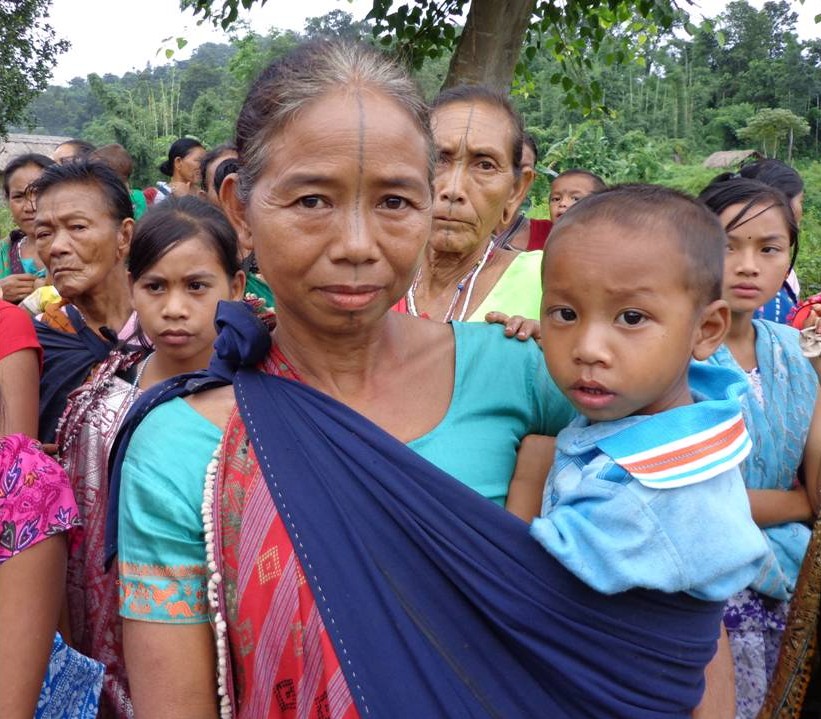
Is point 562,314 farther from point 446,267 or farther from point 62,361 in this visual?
point 62,361

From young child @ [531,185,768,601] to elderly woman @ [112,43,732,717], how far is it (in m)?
0.09

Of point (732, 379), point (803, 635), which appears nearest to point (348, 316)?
point (732, 379)

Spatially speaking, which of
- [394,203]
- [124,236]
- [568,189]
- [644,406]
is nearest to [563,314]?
[644,406]

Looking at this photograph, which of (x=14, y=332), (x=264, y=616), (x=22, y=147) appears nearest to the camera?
(x=264, y=616)

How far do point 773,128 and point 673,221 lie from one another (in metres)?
32.1

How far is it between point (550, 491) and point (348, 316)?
1.51ft

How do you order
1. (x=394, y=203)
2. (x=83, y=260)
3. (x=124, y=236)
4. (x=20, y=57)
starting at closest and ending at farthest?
(x=394, y=203) < (x=83, y=260) < (x=124, y=236) < (x=20, y=57)

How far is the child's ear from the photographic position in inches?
61.4

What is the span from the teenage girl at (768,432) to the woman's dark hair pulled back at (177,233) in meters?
1.63

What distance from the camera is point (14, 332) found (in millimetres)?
2426

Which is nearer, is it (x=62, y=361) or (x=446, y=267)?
(x=446, y=267)

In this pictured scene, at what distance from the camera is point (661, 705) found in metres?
1.37

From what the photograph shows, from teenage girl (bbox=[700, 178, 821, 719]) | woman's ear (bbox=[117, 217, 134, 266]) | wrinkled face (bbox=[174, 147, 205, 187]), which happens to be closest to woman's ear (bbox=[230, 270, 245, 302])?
woman's ear (bbox=[117, 217, 134, 266])

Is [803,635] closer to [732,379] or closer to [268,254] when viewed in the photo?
[732,379]
